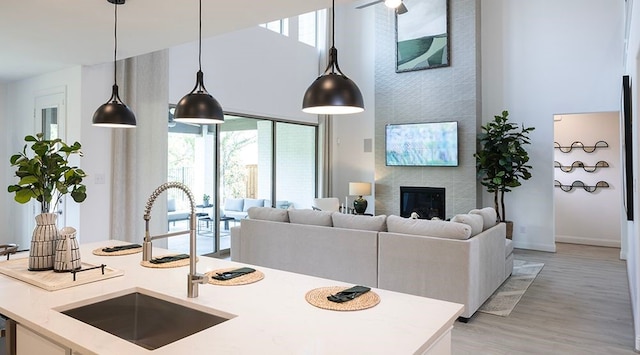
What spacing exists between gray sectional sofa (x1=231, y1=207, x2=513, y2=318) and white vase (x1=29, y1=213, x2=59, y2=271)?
2597mm

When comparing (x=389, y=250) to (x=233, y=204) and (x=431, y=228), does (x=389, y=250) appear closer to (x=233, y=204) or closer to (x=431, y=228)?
(x=431, y=228)

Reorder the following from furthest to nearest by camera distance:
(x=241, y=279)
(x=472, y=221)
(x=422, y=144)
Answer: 1. (x=422, y=144)
2. (x=472, y=221)
3. (x=241, y=279)

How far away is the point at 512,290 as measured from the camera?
4.67m

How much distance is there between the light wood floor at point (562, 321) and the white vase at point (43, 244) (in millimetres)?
2769

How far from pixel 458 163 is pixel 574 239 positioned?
8.53ft

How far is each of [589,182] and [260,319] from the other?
7745mm

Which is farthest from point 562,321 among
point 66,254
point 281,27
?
point 281,27

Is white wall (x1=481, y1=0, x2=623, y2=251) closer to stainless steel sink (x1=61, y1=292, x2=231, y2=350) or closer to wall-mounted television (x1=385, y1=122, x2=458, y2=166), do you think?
wall-mounted television (x1=385, y1=122, x2=458, y2=166)

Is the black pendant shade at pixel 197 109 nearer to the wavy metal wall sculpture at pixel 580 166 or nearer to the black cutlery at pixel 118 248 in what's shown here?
the black cutlery at pixel 118 248

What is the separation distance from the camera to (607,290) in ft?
15.5

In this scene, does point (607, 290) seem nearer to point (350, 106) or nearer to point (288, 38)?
point (350, 106)

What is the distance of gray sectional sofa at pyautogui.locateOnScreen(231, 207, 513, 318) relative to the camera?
366cm

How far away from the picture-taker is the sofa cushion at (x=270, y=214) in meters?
4.68

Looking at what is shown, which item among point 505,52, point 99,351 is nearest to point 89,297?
point 99,351
